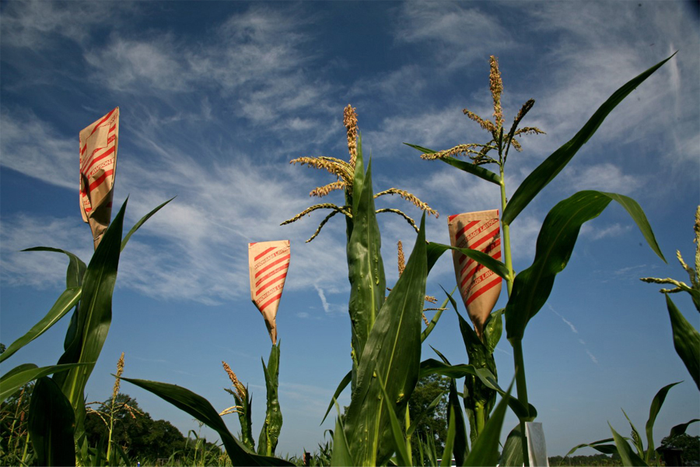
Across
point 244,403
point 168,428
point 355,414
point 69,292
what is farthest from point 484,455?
point 168,428

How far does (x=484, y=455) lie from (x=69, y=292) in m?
1.68

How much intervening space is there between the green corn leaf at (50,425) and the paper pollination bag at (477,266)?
2.01 m

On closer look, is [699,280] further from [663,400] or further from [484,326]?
[484,326]

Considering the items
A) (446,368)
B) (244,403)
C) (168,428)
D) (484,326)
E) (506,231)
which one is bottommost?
(168,428)

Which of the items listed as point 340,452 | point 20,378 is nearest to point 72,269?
point 20,378

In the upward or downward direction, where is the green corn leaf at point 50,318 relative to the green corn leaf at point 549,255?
downward

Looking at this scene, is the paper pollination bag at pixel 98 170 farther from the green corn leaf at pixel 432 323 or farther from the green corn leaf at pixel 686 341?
Answer: the green corn leaf at pixel 686 341

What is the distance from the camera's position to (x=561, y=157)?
1.53m

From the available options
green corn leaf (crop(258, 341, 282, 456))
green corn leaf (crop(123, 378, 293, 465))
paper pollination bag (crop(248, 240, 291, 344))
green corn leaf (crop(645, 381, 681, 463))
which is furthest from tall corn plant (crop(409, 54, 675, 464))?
paper pollination bag (crop(248, 240, 291, 344))

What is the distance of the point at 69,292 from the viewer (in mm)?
1785

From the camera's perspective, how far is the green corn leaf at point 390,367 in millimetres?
1438

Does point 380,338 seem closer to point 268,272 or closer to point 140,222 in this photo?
point 140,222

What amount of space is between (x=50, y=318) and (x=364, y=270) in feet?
4.05

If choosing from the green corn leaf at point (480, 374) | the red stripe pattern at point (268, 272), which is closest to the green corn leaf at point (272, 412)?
the red stripe pattern at point (268, 272)
